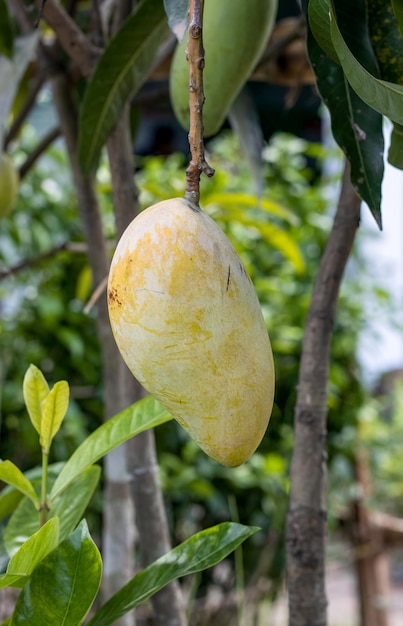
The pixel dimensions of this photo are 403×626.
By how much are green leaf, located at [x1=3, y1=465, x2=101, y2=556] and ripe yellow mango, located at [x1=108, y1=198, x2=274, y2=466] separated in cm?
16

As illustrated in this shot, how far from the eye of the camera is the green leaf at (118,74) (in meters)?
0.53

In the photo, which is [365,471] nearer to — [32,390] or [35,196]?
[35,196]

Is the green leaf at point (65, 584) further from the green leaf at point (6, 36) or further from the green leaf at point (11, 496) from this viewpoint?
the green leaf at point (6, 36)

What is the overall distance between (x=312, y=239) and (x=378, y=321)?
0.91 feet

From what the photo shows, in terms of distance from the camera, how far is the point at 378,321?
1.83m

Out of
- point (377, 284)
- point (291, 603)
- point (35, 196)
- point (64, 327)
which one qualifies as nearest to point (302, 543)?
point (291, 603)

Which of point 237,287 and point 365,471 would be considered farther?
point 365,471

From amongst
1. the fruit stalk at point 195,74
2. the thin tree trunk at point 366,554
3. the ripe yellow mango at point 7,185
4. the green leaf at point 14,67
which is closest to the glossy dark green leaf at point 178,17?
the fruit stalk at point 195,74

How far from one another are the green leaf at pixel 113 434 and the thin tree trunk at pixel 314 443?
12 cm

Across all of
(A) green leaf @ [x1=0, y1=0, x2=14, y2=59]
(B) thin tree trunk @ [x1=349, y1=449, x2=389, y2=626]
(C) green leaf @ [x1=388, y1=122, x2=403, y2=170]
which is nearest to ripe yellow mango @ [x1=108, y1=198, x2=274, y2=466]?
(C) green leaf @ [x1=388, y1=122, x2=403, y2=170]

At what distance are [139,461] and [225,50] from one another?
12.1 inches

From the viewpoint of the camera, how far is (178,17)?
0.37 meters

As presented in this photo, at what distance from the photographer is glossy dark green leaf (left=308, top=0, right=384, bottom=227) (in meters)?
0.41

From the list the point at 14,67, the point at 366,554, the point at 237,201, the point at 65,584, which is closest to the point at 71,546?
the point at 65,584
